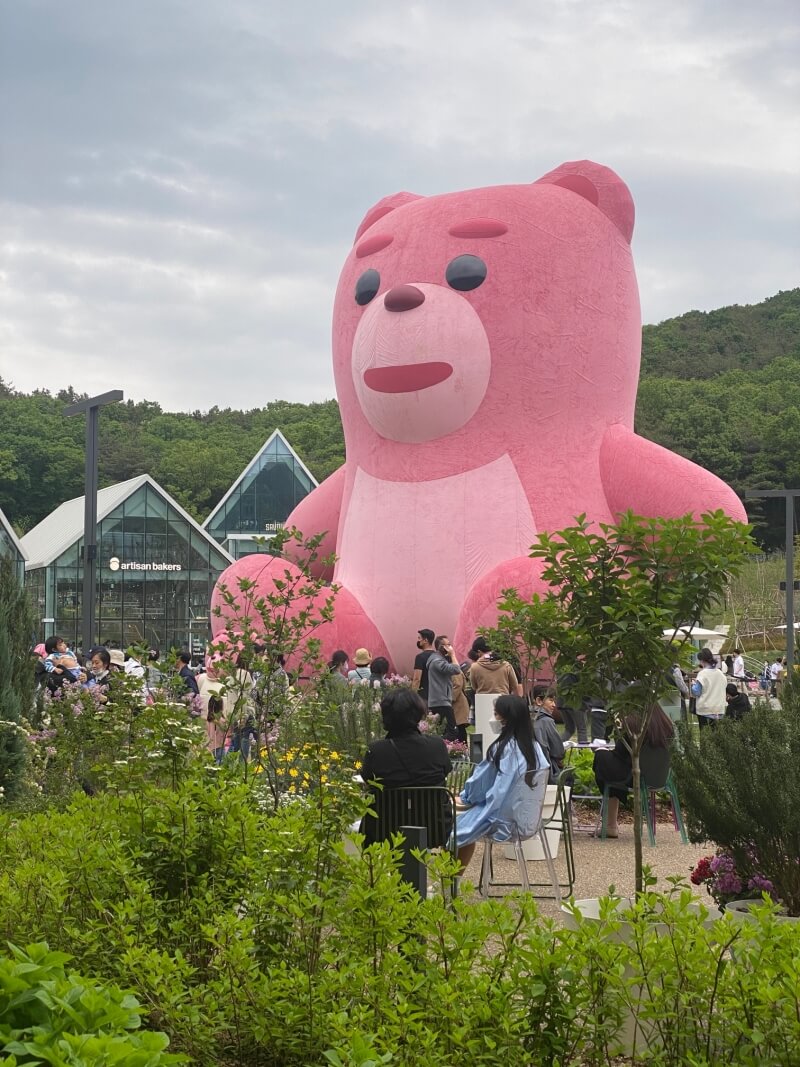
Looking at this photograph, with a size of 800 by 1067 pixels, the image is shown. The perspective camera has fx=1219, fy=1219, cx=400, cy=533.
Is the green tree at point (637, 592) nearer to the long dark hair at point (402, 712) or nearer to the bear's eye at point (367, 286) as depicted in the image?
the long dark hair at point (402, 712)

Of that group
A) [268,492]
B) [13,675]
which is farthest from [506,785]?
[268,492]

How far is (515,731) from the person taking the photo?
254 inches

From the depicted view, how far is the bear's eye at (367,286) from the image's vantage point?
15344 millimetres

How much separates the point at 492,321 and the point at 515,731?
9.10 m

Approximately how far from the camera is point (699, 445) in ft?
173

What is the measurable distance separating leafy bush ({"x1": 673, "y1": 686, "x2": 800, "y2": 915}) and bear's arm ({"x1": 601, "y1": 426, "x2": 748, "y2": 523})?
26.9ft

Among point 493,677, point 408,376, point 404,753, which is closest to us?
point 404,753

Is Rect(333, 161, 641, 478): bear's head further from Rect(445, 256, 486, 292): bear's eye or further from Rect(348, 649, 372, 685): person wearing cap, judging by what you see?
Rect(348, 649, 372, 685): person wearing cap

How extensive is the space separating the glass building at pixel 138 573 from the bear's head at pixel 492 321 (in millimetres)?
12606

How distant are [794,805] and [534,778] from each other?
164 cm

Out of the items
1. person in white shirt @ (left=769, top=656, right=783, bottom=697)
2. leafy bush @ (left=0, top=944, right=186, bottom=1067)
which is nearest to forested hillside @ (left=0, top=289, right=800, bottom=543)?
person in white shirt @ (left=769, top=656, right=783, bottom=697)

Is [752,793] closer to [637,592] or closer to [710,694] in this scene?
[637,592]

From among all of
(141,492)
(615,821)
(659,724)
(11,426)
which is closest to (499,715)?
(659,724)

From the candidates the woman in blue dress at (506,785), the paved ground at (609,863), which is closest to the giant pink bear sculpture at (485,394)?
the paved ground at (609,863)
